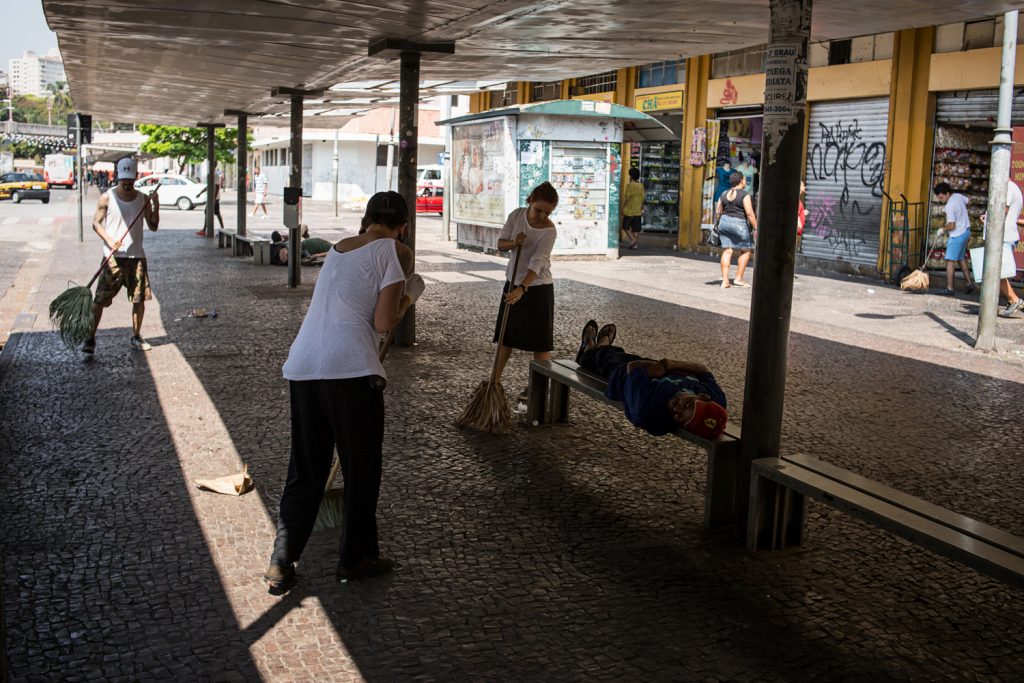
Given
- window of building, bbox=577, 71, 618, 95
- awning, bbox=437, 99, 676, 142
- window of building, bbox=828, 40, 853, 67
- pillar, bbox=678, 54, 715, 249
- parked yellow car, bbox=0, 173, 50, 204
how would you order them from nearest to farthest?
window of building, bbox=828, 40, 853, 67
awning, bbox=437, 99, 676, 142
pillar, bbox=678, 54, 715, 249
window of building, bbox=577, 71, 618, 95
parked yellow car, bbox=0, 173, 50, 204

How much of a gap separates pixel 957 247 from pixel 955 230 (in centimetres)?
26

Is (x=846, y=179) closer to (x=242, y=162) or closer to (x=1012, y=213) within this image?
(x=1012, y=213)

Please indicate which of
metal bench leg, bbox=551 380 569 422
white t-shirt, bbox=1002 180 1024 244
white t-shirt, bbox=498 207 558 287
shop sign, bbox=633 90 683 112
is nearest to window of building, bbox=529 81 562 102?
shop sign, bbox=633 90 683 112

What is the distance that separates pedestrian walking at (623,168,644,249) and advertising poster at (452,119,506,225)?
13.8 ft

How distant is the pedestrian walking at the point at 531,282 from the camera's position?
23.1 feet

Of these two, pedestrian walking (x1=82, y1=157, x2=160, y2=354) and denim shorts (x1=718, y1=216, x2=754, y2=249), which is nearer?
pedestrian walking (x1=82, y1=157, x2=160, y2=354)

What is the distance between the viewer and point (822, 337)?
11.3 metres

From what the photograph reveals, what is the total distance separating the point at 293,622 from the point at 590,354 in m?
3.07

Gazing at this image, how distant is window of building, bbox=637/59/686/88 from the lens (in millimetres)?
23797

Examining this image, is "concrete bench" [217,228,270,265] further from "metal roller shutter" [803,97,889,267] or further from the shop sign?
"metal roller shutter" [803,97,889,267]

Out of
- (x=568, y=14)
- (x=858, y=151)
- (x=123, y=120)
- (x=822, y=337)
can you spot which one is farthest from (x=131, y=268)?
(x=123, y=120)

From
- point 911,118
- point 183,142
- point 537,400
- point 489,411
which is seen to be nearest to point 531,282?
point 537,400

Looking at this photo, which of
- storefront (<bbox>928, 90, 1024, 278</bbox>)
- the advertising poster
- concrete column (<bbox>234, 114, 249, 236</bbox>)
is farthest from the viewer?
the advertising poster

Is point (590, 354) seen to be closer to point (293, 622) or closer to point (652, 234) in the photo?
point (293, 622)
